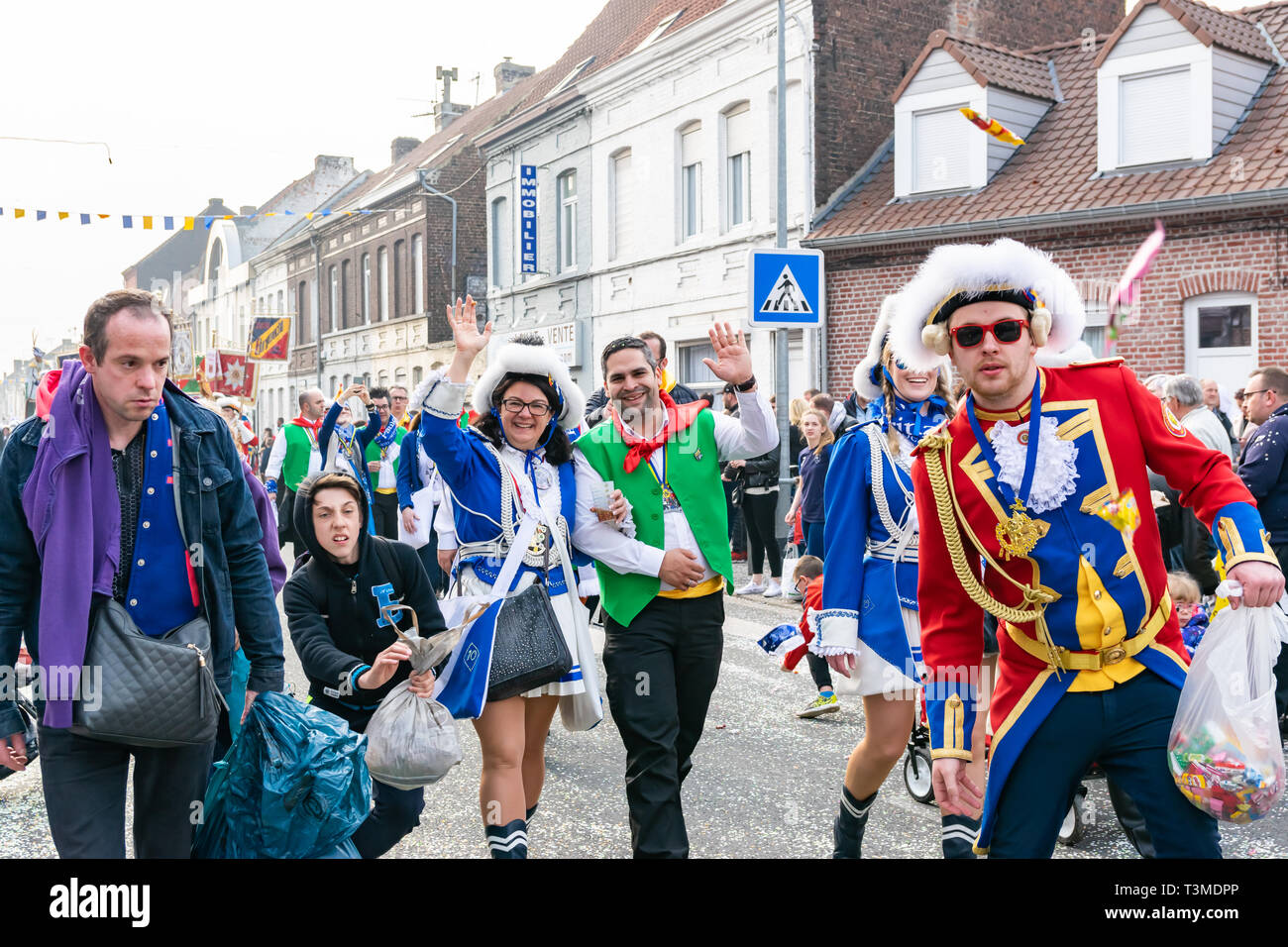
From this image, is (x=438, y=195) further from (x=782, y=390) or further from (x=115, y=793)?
(x=115, y=793)

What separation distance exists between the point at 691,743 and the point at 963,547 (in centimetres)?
168

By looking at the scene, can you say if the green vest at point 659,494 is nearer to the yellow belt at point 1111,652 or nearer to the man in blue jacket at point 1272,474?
the yellow belt at point 1111,652

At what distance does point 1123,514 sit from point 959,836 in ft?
4.84

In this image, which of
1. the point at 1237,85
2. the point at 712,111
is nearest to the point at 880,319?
the point at 1237,85

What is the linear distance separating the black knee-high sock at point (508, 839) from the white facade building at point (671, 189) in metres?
15.1

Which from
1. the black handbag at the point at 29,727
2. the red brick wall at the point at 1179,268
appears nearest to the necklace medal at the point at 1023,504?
the black handbag at the point at 29,727

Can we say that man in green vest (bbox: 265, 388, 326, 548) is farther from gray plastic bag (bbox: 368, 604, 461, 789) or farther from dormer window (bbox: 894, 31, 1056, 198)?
dormer window (bbox: 894, 31, 1056, 198)

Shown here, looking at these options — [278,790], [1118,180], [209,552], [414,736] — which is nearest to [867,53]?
Result: [1118,180]

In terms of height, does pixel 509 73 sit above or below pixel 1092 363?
above

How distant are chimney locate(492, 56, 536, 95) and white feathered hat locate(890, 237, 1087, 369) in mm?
37063

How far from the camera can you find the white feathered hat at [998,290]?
3.03m

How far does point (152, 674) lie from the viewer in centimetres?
307

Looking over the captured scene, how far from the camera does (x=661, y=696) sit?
413 cm

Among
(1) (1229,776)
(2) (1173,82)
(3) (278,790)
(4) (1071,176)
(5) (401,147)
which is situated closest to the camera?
(1) (1229,776)
